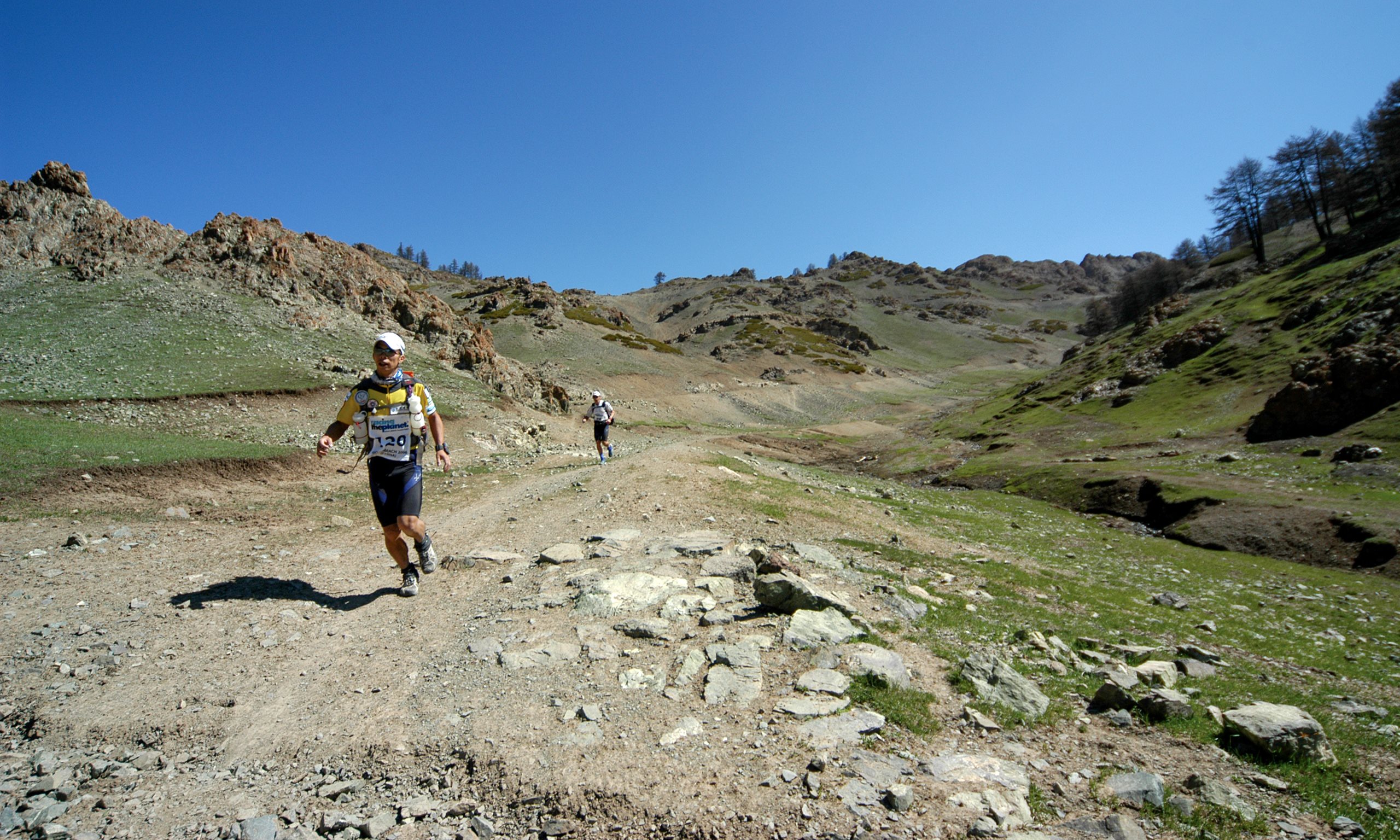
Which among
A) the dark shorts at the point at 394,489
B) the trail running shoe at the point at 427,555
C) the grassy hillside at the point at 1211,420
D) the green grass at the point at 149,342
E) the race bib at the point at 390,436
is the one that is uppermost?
the green grass at the point at 149,342

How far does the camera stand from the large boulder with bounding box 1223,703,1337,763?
6051 mm

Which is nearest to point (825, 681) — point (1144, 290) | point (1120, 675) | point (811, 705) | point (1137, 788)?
point (811, 705)

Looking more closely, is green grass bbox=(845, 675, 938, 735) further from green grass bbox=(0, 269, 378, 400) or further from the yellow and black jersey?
green grass bbox=(0, 269, 378, 400)

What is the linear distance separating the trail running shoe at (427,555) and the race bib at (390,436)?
5.14ft

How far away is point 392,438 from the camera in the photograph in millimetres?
9000

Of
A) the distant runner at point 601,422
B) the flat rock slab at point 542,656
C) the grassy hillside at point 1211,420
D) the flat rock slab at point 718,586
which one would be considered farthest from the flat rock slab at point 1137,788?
the grassy hillside at point 1211,420

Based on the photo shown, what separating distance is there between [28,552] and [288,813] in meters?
10.0

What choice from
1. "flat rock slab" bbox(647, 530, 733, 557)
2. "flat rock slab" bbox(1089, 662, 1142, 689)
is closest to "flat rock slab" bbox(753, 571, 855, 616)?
"flat rock slab" bbox(647, 530, 733, 557)

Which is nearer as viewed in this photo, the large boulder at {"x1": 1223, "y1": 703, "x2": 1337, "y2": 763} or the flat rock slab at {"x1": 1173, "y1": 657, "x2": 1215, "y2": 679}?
the large boulder at {"x1": 1223, "y1": 703, "x2": 1337, "y2": 763}

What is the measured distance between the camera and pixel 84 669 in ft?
21.3

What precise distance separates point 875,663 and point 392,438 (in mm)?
7668

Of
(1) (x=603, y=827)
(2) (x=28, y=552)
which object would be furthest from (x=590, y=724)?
(2) (x=28, y=552)

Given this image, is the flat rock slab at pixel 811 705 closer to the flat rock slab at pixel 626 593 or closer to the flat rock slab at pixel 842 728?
the flat rock slab at pixel 842 728

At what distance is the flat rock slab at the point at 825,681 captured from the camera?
6.45 meters
